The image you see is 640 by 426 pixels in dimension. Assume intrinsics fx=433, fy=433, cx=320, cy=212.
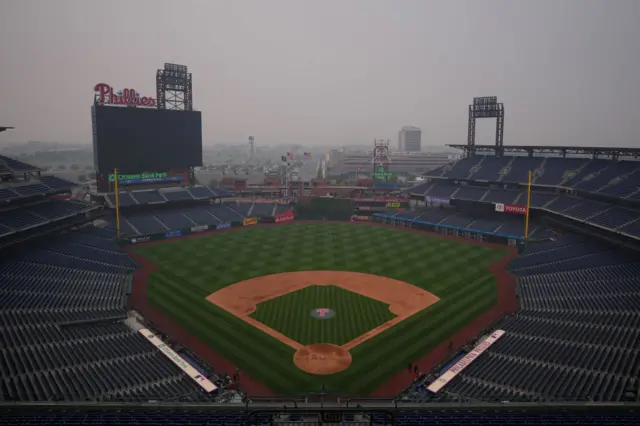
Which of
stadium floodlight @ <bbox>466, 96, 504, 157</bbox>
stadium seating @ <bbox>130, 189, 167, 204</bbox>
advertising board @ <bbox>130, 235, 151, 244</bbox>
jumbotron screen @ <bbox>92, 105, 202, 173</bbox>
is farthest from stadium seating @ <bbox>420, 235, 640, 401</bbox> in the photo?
jumbotron screen @ <bbox>92, 105, 202, 173</bbox>

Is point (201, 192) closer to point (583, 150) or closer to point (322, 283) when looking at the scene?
point (322, 283)

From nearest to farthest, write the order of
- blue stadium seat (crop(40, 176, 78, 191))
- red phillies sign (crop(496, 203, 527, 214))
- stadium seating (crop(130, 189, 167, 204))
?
1. blue stadium seat (crop(40, 176, 78, 191))
2. red phillies sign (crop(496, 203, 527, 214))
3. stadium seating (crop(130, 189, 167, 204))

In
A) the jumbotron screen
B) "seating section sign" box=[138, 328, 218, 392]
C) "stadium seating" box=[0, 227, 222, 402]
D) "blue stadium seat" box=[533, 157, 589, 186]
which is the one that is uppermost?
the jumbotron screen

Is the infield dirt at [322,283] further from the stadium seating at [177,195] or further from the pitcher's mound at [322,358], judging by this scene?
the stadium seating at [177,195]

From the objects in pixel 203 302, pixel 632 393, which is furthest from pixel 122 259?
pixel 632 393

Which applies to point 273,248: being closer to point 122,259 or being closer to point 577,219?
point 122,259

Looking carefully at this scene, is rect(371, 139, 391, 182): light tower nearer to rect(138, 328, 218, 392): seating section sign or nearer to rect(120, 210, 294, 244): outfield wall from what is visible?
rect(120, 210, 294, 244): outfield wall

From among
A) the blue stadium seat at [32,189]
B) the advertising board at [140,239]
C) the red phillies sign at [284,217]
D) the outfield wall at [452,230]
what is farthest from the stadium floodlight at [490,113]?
the blue stadium seat at [32,189]
